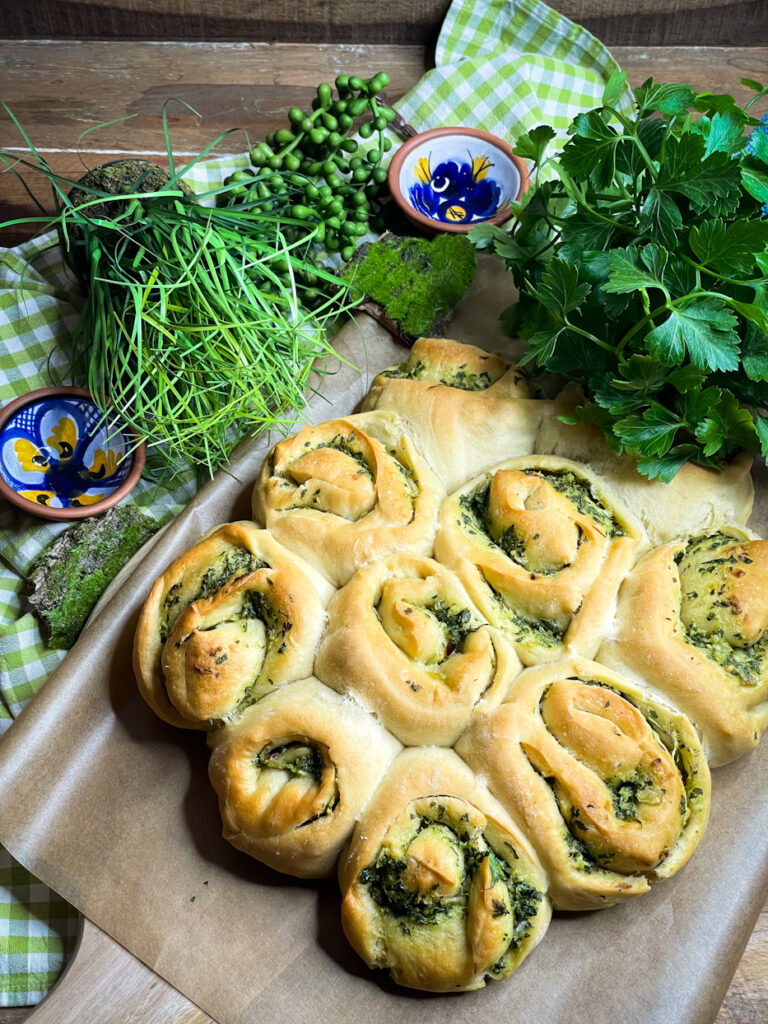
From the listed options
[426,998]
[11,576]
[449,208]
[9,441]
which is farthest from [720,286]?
[11,576]

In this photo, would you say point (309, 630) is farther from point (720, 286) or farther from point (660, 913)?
point (720, 286)

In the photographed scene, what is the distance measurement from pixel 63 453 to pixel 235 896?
1.52 metres

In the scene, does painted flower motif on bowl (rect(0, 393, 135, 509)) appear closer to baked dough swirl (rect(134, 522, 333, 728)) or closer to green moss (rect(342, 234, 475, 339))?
baked dough swirl (rect(134, 522, 333, 728))

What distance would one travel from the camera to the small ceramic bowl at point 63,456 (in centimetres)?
279

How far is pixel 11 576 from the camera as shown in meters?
2.95

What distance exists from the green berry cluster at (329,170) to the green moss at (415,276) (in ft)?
0.70

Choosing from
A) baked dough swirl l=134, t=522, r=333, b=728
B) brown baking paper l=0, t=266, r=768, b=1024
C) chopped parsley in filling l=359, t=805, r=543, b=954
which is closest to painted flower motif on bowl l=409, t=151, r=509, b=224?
baked dough swirl l=134, t=522, r=333, b=728

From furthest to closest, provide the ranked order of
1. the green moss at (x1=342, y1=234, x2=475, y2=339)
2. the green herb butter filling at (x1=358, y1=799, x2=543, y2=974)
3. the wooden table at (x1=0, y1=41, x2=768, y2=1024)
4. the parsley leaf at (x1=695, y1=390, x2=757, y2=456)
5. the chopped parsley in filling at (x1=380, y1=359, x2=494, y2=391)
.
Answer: the wooden table at (x1=0, y1=41, x2=768, y2=1024) → the green moss at (x1=342, y1=234, x2=475, y2=339) → the chopped parsley in filling at (x1=380, y1=359, x2=494, y2=391) → the parsley leaf at (x1=695, y1=390, x2=757, y2=456) → the green herb butter filling at (x1=358, y1=799, x2=543, y2=974)

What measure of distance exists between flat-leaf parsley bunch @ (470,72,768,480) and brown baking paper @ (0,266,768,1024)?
3.20ft

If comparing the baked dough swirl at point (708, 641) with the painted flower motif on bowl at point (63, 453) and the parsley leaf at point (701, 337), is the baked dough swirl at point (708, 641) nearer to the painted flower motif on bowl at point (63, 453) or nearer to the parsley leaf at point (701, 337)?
the parsley leaf at point (701, 337)

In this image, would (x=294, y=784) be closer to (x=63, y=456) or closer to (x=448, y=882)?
(x=448, y=882)

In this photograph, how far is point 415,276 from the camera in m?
2.96

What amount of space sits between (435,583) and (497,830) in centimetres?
62

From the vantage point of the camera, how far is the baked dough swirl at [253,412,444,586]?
2.34 m
